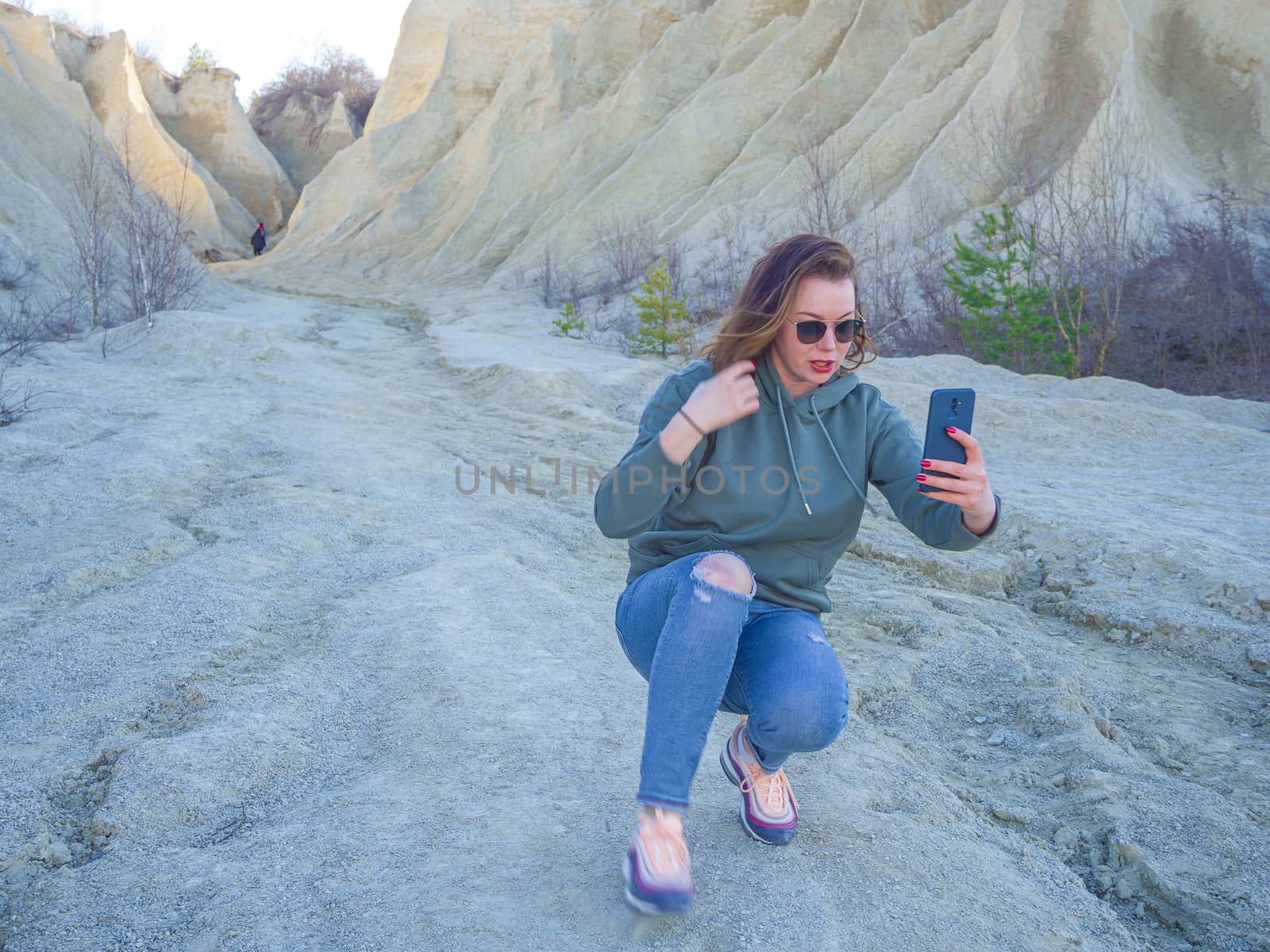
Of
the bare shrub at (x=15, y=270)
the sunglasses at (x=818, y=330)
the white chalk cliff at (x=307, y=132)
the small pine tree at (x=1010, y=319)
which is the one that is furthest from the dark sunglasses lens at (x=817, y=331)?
the white chalk cliff at (x=307, y=132)

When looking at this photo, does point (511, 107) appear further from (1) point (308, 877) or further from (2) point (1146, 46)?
(1) point (308, 877)

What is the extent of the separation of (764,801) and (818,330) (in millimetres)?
950

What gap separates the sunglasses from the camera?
6.48 ft

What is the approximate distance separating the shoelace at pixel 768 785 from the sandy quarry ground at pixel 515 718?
9 cm

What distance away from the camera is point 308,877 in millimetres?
1770

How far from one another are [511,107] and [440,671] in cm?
2129

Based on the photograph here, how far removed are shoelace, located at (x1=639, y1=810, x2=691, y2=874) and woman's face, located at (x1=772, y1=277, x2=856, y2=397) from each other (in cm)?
91

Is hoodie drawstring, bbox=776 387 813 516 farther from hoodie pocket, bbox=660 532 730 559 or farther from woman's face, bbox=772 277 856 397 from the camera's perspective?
hoodie pocket, bbox=660 532 730 559

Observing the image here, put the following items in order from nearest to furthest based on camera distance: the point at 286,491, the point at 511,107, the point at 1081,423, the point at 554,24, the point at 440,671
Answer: the point at 440,671
the point at 286,491
the point at 1081,423
the point at 511,107
the point at 554,24

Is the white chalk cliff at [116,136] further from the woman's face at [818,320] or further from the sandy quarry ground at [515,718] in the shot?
the woman's face at [818,320]

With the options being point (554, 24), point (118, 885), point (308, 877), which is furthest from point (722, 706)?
point (554, 24)

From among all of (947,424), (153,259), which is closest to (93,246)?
(153,259)

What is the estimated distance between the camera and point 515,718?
2449 millimetres

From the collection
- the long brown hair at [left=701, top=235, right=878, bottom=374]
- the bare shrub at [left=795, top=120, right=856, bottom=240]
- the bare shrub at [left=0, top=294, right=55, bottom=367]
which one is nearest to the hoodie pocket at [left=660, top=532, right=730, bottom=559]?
the long brown hair at [left=701, top=235, right=878, bottom=374]
